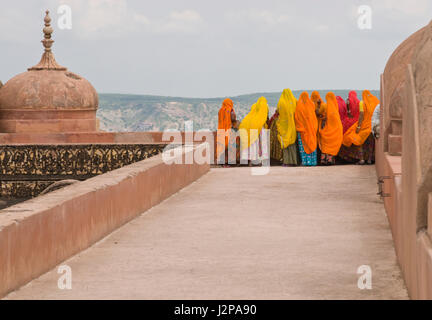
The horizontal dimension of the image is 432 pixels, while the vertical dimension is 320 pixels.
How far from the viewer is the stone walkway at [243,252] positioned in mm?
5273

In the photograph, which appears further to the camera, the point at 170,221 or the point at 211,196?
the point at 211,196

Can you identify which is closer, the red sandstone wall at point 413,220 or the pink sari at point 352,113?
the red sandstone wall at point 413,220

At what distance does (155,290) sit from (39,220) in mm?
1048

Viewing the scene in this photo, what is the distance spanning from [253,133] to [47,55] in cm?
934

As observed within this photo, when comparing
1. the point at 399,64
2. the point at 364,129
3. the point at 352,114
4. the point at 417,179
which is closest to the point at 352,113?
the point at 352,114

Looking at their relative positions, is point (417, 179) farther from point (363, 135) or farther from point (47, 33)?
point (47, 33)

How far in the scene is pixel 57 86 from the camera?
22047 millimetres

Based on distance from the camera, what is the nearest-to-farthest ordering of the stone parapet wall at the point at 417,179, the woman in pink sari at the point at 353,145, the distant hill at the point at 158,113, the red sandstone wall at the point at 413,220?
1. the red sandstone wall at the point at 413,220
2. the stone parapet wall at the point at 417,179
3. the woman in pink sari at the point at 353,145
4. the distant hill at the point at 158,113

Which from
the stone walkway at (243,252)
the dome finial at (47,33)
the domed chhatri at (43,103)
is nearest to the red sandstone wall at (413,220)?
the stone walkway at (243,252)

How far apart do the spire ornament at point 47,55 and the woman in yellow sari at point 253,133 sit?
8645mm

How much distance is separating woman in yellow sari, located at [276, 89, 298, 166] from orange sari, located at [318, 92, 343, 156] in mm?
504

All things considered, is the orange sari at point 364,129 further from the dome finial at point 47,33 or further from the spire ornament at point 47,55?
the dome finial at point 47,33
